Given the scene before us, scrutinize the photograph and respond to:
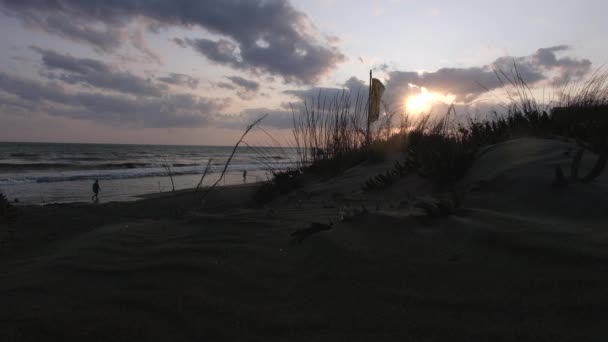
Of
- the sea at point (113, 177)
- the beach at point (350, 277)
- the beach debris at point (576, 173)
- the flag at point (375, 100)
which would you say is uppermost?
the flag at point (375, 100)

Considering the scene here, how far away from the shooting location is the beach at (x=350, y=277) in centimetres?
99

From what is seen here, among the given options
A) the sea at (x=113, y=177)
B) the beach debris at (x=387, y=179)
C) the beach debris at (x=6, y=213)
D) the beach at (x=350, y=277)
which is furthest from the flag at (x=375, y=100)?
the beach debris at (x=6, y=213)

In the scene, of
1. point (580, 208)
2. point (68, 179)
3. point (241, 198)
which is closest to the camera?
point (580, 208)

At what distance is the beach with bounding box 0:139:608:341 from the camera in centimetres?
99

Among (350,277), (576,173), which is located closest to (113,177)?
(350,277)

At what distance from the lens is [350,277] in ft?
4.29

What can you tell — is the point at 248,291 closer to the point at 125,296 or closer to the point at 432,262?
the point at 125,296

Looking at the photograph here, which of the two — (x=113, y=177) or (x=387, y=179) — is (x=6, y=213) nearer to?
(x=387, y=179)

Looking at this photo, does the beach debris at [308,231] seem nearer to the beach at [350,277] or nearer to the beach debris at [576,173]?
the beach at [350,277]

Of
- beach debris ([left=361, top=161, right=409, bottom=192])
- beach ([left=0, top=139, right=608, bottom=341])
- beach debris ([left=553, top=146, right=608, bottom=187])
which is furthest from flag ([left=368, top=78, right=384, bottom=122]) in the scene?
beach debris ([left=553, top=146, right=608, bottom=187])

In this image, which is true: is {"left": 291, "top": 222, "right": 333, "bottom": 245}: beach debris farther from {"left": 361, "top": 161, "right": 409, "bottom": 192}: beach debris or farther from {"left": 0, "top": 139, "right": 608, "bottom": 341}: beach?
{"left": 361, "top": 161, "right": 409, "bottom": 192}: beach debris

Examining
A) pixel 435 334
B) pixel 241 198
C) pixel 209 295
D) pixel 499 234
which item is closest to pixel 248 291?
pixel 209 295

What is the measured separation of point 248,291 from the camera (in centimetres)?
128

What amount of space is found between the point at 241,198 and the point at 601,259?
553 centimetres
